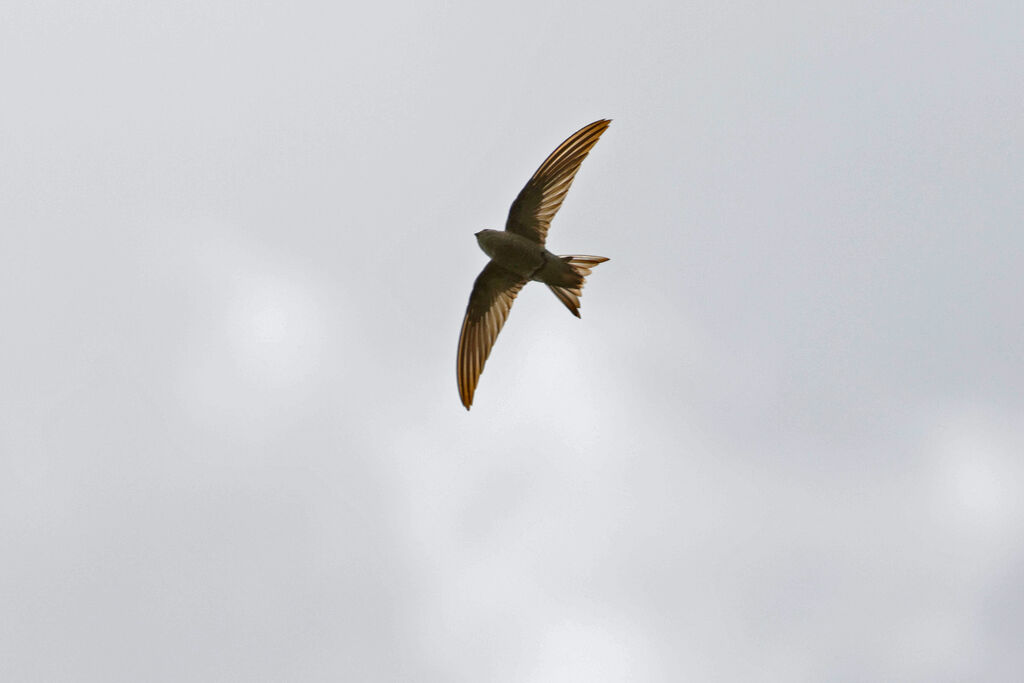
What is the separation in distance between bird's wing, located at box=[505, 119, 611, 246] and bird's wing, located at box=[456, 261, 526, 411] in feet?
2.77

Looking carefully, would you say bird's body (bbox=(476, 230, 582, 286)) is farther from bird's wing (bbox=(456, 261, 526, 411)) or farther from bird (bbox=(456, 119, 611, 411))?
bird's wing (bbox=(456, 261, 526, 411))

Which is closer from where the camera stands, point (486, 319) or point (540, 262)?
point (540, 262)

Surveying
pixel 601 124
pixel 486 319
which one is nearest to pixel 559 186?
pixel 601 124

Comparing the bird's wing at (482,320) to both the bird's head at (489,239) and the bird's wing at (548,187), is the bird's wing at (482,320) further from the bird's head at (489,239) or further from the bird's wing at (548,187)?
the bird's wing at (548,187)

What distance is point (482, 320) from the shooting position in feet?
52.3

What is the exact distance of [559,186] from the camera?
49.4 feet

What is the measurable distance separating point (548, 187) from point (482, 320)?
81.4 inches

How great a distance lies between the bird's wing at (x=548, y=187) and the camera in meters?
14.9

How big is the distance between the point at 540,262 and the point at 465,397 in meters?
2.03

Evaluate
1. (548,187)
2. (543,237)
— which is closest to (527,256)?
(543,237)

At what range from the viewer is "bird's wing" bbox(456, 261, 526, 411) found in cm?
1573

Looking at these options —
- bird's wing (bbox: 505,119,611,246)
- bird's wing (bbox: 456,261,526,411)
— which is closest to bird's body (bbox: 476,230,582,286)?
bird's wing (bbox: 505,119,611,246)

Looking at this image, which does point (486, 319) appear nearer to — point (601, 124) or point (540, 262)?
point (540, 262)

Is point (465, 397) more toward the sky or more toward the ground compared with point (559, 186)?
more toward the ground
